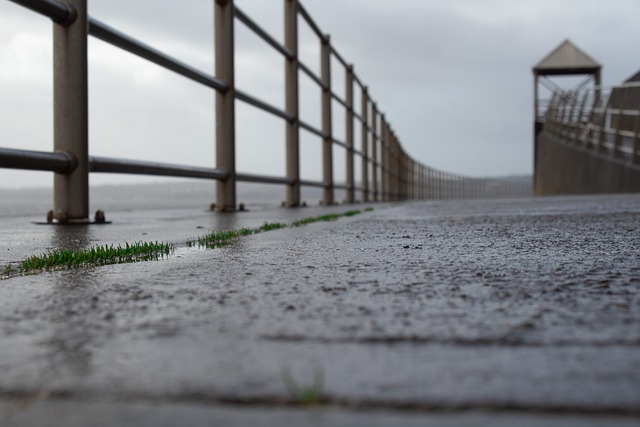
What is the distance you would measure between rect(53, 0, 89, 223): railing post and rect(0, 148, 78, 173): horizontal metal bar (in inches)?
1.4

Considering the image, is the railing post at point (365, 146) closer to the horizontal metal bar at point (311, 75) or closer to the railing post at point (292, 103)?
the horizontal metal bar at point (311, 75)

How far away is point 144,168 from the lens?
2916mm

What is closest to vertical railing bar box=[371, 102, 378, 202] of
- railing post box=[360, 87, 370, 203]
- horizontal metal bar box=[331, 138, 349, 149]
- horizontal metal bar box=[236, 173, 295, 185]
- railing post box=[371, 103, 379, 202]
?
railing post box=[371, 103, 379, 202]

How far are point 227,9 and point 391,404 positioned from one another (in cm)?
387

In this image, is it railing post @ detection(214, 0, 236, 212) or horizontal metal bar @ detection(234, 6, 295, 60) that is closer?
railing post @ detection(214, 0, 236, 212)

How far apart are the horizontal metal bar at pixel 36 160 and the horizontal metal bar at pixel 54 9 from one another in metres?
0.46

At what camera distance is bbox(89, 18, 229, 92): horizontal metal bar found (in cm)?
267

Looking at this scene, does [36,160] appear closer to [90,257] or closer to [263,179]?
[90,257]

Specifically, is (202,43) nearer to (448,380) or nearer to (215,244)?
(215,244)

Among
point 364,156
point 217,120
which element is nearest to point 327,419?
point 217,120

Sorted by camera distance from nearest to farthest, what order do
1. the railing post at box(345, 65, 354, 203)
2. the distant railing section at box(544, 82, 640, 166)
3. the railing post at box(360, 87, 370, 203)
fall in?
the railing post at box(345, 65, 354, 203) < the railing post at box(360, 87, 370, 203) < the distant railing section at box(544, 82, 640, 166)

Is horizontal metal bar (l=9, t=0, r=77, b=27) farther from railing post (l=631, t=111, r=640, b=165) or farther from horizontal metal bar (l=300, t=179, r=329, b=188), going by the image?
railing post (l=631, t=111, r=640, b=165)

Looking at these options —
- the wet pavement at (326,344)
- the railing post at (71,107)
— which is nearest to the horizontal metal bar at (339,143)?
the railing post at (71,107)

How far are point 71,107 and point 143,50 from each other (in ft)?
1.71
